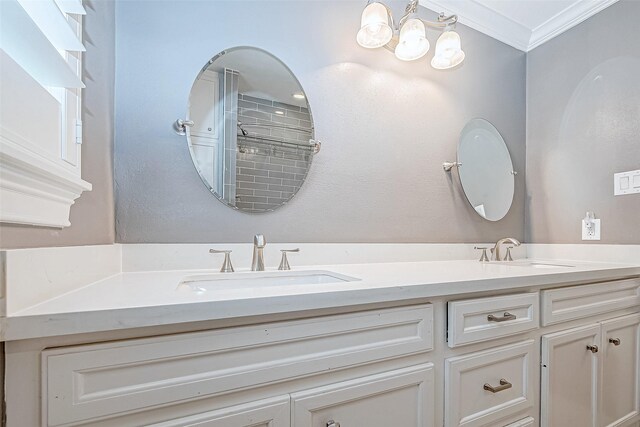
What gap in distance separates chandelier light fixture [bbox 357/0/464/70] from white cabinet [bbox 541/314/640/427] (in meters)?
1.22

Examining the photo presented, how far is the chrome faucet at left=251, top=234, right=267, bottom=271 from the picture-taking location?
1077mm

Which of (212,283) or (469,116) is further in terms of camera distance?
(469,116)

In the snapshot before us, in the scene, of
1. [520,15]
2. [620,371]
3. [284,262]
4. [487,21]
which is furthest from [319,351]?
[520,15]

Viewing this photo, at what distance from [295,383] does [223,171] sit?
752 mm

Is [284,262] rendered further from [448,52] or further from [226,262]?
[448,52]

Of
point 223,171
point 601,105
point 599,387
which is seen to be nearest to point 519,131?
point 601,105

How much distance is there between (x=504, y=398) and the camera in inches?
37.8

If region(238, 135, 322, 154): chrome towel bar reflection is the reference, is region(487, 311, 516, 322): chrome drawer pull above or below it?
below

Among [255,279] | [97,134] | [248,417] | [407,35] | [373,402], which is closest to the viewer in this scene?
[248,417]

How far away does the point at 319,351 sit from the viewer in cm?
69

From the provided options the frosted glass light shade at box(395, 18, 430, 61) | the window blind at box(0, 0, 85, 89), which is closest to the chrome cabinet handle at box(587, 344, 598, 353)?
the frosted glass light shade at box(395, 18, 430, 61)

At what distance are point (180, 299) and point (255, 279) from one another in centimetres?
44

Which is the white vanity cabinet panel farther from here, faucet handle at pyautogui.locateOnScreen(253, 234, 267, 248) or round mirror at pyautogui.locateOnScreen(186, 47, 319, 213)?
round mirror at pyautogui.locateOnScreen(186, 47, 319, 213)

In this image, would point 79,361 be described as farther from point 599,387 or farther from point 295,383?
point 599,387
